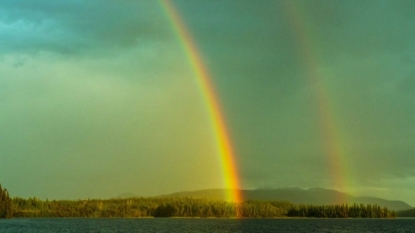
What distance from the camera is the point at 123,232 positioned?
379ft

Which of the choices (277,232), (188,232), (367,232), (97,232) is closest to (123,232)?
(97,232)

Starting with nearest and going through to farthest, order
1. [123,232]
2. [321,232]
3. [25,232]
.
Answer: [25,232], [123,232], [321,232]

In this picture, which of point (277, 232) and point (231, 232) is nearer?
point (231, 232)

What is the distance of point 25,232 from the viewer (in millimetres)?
107438

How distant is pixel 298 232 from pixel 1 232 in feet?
230

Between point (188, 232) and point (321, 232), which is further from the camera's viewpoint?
point (321, 232)

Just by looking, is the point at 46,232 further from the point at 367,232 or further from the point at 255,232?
the point at 367,232

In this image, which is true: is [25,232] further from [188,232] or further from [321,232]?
[321,232]

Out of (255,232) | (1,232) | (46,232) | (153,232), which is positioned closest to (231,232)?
(255,232)

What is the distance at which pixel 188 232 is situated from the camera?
11619cm

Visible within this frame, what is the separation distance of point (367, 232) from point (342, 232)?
7.55 m

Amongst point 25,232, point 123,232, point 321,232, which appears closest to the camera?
point 25,232

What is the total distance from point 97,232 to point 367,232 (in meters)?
68.1

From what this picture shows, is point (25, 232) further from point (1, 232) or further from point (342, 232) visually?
point (342, 232)
